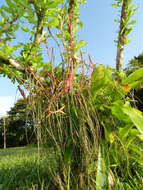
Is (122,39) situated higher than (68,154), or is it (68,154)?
(122,39)

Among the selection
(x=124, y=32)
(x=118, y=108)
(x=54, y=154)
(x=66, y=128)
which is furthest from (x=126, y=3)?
(x=54, y=154)

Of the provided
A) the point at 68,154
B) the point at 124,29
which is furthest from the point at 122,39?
the point at 68,154

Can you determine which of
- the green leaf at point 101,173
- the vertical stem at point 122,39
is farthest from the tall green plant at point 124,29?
the green leaf at point 101,173

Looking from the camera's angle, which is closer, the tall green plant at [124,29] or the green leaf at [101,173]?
the green leaf at [101,173]

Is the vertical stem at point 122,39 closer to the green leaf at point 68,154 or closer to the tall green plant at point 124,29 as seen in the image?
the tall green plant at point 124,29

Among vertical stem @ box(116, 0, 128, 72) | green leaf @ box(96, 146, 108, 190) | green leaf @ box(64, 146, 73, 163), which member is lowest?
green leaf @ box(96, 146, 108, 190)

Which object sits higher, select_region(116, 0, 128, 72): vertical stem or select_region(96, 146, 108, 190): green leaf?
select_region(116, 0, 128, 72): vertical stem

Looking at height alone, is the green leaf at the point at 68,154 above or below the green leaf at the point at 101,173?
above

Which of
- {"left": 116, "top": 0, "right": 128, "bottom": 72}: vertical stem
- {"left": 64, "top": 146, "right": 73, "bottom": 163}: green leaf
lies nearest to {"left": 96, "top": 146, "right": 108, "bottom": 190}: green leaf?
{"left": 64, "top": 146, "right": 73, "bottom": 163}: green leaf

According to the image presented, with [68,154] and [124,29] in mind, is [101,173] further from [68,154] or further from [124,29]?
Result: [124,29]

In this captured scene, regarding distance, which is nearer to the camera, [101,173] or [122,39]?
[101,173]

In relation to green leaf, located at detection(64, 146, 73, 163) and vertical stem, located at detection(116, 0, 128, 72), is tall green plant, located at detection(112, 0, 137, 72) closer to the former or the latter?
vertical stem, located at detection(116, 0, 128, 72)

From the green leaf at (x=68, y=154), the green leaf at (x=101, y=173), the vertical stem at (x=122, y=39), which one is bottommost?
the green leaf at (x=101, y=173)

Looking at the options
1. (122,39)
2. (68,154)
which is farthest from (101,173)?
(122,39)
